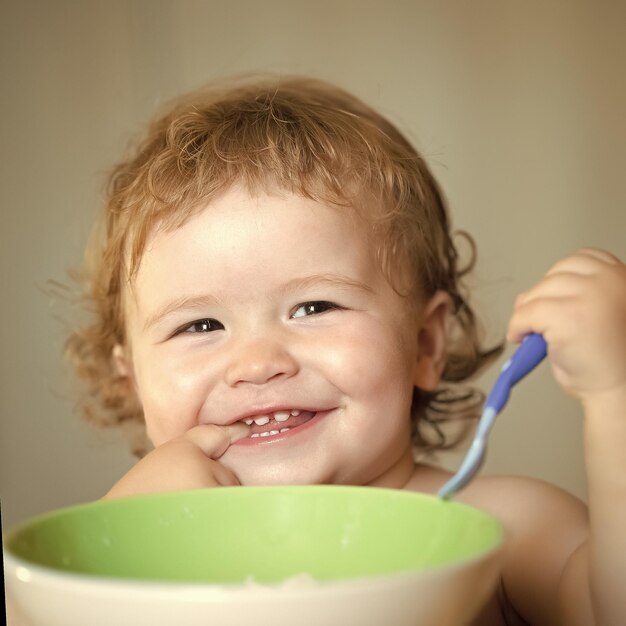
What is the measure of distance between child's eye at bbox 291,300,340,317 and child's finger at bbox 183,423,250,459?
0.40ft

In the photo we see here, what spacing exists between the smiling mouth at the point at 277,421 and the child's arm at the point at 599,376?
29 cm

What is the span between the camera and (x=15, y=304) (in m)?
1.21

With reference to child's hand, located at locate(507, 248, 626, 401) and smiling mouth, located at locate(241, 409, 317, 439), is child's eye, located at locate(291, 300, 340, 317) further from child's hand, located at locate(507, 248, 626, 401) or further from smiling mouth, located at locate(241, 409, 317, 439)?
child's hand, located at locate(507, 248, 626, 401)

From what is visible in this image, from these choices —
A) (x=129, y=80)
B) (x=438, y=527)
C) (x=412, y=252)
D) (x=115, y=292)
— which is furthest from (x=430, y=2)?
(x=438, y=527)

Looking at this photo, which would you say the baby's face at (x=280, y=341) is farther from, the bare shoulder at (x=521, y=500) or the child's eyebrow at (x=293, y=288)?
the bare shoulder at (x=521, y=500)

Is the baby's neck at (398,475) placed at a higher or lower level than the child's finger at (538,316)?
lower

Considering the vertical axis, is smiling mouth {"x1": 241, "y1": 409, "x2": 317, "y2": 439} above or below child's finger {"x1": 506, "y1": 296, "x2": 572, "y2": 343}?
below

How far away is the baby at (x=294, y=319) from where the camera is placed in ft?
2.81

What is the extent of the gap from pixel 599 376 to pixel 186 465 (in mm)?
371

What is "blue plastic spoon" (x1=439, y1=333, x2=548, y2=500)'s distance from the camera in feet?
1.88

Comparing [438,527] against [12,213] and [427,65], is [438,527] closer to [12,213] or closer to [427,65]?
[12,213]

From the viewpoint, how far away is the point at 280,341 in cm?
87

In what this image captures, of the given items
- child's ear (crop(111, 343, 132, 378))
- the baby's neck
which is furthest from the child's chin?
child's ear (crop(111, 343, 132, 378))

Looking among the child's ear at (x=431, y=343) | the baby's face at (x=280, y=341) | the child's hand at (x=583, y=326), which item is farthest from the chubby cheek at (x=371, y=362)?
the child's hand at (x=583, y=326)
